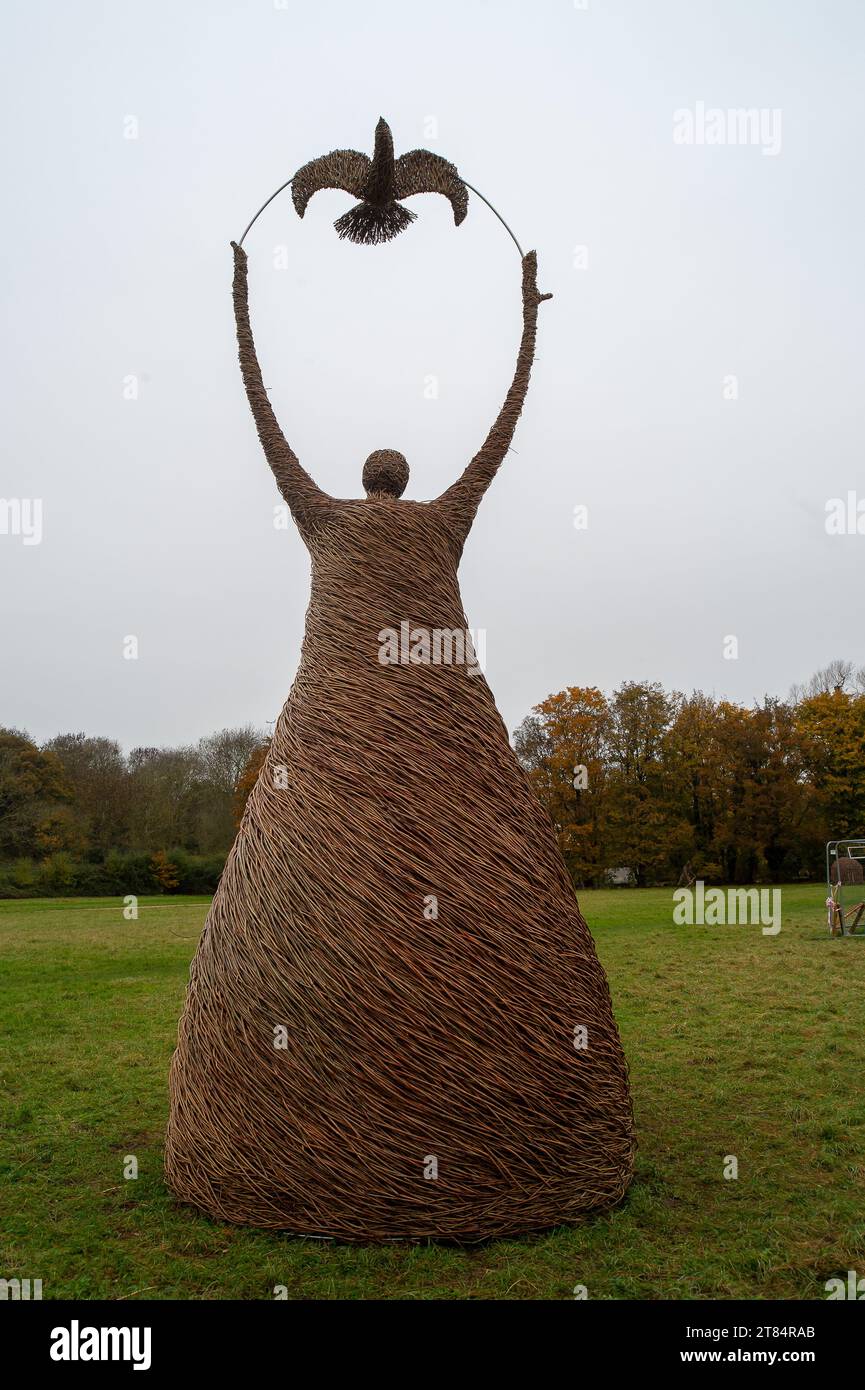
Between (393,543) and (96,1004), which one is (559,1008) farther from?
(96,1004)

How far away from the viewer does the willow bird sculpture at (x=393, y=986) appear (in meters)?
4.09

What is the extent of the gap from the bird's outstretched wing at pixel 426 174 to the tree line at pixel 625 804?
32.0 meters

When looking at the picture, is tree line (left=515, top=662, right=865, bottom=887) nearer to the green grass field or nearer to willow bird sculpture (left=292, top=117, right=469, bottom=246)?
the green grass field

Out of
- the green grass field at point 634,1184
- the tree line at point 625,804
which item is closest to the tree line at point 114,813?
the tree line at point 625,804

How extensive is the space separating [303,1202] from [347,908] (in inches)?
51.6

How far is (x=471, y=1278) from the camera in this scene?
12.7 ft

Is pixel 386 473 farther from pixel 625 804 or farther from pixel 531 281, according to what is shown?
pixel 625 804

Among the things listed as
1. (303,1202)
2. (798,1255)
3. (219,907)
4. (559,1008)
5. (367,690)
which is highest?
(367,690)

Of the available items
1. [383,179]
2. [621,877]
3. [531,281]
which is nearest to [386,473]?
[531,281]

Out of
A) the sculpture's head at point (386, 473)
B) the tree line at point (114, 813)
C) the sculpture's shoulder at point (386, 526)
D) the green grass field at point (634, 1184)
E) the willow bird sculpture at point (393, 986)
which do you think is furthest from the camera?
the tree line at point (114, 813)

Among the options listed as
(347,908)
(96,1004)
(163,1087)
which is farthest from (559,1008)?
(96,1004)

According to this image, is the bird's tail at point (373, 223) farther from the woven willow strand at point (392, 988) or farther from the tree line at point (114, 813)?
the tree line at point (114, 813)

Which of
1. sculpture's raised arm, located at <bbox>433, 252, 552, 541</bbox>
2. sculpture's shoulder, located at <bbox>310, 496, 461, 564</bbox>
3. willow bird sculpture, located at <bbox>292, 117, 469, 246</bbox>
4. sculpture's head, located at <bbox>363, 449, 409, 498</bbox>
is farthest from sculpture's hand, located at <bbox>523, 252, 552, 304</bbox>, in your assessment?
sculpture's shoulder, located at <bbox>310, 496, 461, 564</bbox>

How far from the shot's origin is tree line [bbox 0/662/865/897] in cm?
3684
